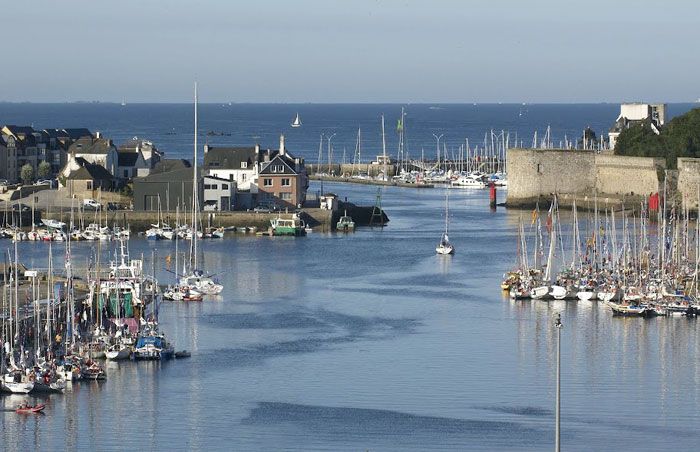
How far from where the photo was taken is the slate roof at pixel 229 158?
1622 inches

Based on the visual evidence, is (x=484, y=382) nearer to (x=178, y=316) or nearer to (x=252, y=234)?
(x=178, y=316)

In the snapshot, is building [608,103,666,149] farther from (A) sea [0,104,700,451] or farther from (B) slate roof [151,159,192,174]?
(A) sea [0,104,700,451]

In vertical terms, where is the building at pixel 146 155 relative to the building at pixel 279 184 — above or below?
above

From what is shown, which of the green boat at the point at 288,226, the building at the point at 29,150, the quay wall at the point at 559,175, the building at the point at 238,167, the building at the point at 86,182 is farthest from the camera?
the building at the point at 29,150

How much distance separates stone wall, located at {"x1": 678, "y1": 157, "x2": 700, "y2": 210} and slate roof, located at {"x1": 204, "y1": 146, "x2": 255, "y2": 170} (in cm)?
1026

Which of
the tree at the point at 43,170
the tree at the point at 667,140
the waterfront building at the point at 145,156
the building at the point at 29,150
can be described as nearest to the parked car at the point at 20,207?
the waterfront building at the point at 145,156

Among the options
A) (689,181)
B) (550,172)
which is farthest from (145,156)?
(689,181)

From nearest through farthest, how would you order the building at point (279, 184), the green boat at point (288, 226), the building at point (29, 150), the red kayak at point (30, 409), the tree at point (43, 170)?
the red kayak at point (30, 409) → the green boat at point (288, 226) → the building at point (279, 184) → the building at point (29, 150) → the tree at point (43, 170)

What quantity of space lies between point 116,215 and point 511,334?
53.6 feet

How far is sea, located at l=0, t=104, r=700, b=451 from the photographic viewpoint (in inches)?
704

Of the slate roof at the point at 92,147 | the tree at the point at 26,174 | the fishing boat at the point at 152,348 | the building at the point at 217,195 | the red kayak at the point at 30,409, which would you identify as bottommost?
→ the red kayak at the point at 30,409

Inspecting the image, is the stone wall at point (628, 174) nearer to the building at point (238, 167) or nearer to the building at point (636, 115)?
the building at point (636, 115)

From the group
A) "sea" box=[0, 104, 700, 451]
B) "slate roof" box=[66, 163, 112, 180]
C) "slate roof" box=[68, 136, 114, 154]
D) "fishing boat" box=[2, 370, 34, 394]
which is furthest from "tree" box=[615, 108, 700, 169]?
"fishing boat" box=[2, 370, 34, 394]

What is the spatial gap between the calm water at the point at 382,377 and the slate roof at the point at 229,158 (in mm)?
9996
